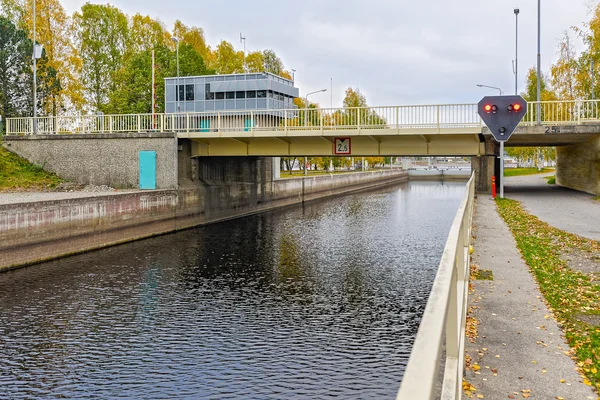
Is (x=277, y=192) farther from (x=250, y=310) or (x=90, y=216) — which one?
(x=250, y=310)

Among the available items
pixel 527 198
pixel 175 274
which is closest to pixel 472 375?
pixel 175 274

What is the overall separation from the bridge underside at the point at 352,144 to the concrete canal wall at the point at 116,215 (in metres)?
2.89

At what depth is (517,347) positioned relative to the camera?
6.56 meters

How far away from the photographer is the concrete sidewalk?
5.40m

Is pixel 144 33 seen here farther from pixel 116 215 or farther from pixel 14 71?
pixel 116 215

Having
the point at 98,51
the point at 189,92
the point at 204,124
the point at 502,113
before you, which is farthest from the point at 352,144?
the point at 98,51

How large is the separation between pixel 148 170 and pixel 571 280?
24740mm

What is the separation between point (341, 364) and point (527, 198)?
22.9 meters

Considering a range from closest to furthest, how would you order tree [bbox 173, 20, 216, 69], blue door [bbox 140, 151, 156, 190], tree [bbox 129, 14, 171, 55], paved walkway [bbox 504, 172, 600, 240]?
paved walkway [bbox 504, 172, 600, 240] < blue door [bbox 140, 151, 156, 190] < tree [bbox 129, 14, 171, 55] < tree [bbox 173, 20, 216, 69]

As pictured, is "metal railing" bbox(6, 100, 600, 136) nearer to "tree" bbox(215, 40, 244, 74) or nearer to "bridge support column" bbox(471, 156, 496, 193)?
"bridge support column" bbox(471, 156, 496, 193)

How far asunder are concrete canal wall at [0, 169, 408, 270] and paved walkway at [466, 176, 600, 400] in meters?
15.9

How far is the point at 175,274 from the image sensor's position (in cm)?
1941

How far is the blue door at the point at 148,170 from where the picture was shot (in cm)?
3084


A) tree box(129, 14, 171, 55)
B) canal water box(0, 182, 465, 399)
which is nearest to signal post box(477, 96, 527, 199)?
canal water box(0, 182, 465, 399)
